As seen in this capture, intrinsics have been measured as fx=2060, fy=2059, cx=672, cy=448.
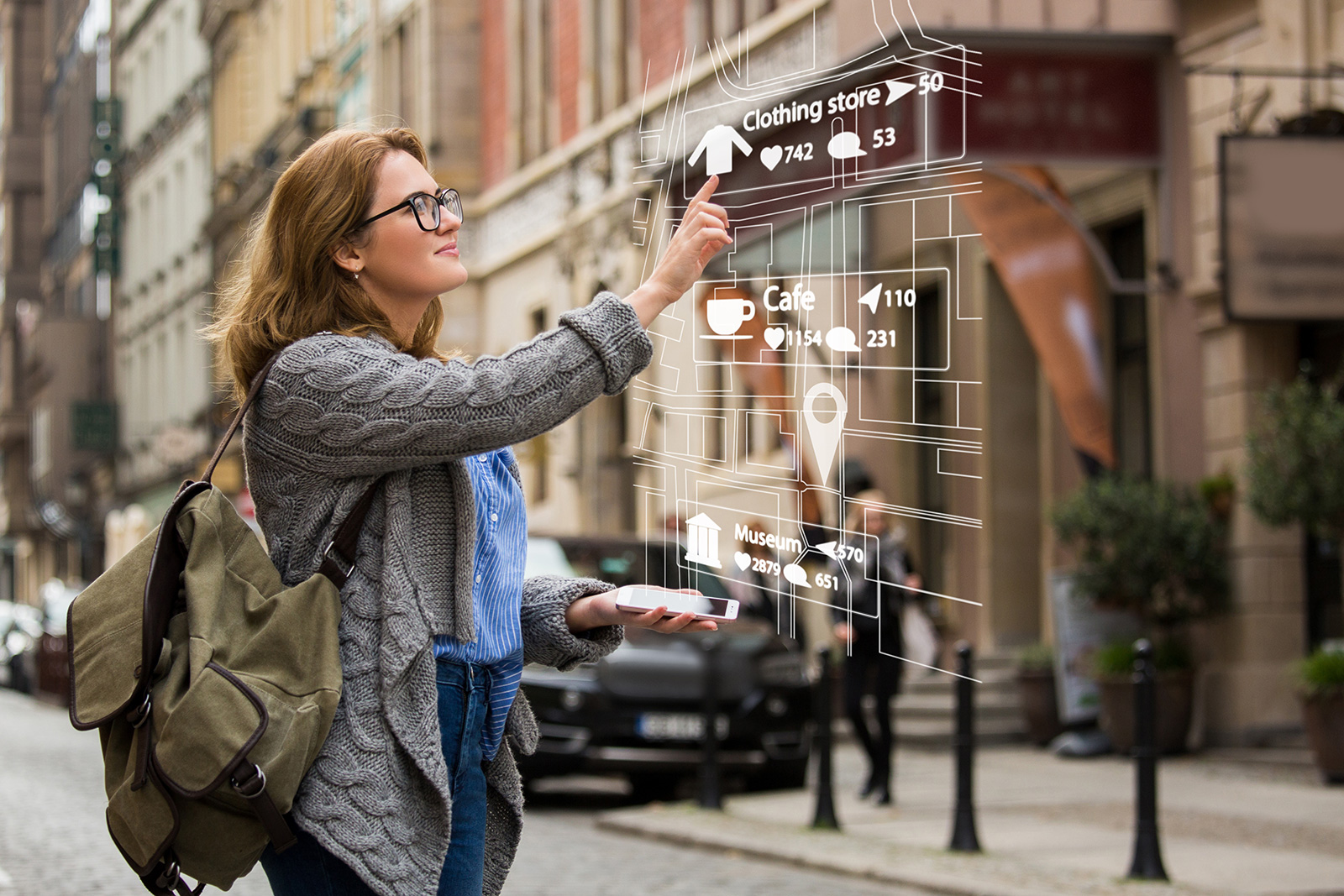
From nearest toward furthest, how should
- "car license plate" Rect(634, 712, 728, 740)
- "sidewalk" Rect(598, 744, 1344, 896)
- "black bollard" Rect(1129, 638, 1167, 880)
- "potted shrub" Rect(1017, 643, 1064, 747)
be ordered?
"black bollard" Rect(1129, 638, 1167, 880), "sidewalk" Rect(598, 744, 1344, 896), "car license plate" Rect(634, 712, 728, 740), "potted shrub" Rect(1017, 643, 1064, 747)

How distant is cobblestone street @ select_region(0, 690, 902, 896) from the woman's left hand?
5250 millimetres

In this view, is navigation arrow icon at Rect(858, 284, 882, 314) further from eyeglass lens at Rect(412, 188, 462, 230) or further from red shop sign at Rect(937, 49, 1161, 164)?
red shop sign at Rect(937, 49, 1161, 164)

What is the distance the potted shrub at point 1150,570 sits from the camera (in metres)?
14.2

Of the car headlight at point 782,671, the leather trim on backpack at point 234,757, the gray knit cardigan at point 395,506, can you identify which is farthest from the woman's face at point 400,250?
the car headlight at point 782,671

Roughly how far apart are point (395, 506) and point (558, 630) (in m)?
0.42

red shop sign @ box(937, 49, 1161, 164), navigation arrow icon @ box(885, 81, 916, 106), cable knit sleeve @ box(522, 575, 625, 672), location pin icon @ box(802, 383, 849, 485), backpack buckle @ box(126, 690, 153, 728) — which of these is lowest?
backpack buckle @ box(126, 690, 153, 728)

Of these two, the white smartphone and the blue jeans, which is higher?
the white smartphone

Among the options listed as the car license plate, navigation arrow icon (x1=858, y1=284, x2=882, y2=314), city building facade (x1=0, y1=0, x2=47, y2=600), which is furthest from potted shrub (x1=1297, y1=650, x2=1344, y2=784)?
city building facade (x1=0, y1=0, x2=47, y2=600)

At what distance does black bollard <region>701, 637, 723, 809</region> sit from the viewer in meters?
11.5

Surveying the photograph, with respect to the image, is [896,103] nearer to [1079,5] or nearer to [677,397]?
[677,397]

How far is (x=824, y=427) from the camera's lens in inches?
126

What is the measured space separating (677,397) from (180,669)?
1113 mm

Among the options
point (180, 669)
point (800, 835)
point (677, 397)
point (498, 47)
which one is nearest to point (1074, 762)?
point (800, 835)

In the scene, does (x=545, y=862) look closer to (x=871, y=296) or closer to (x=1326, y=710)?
(x=1326, y=710)
